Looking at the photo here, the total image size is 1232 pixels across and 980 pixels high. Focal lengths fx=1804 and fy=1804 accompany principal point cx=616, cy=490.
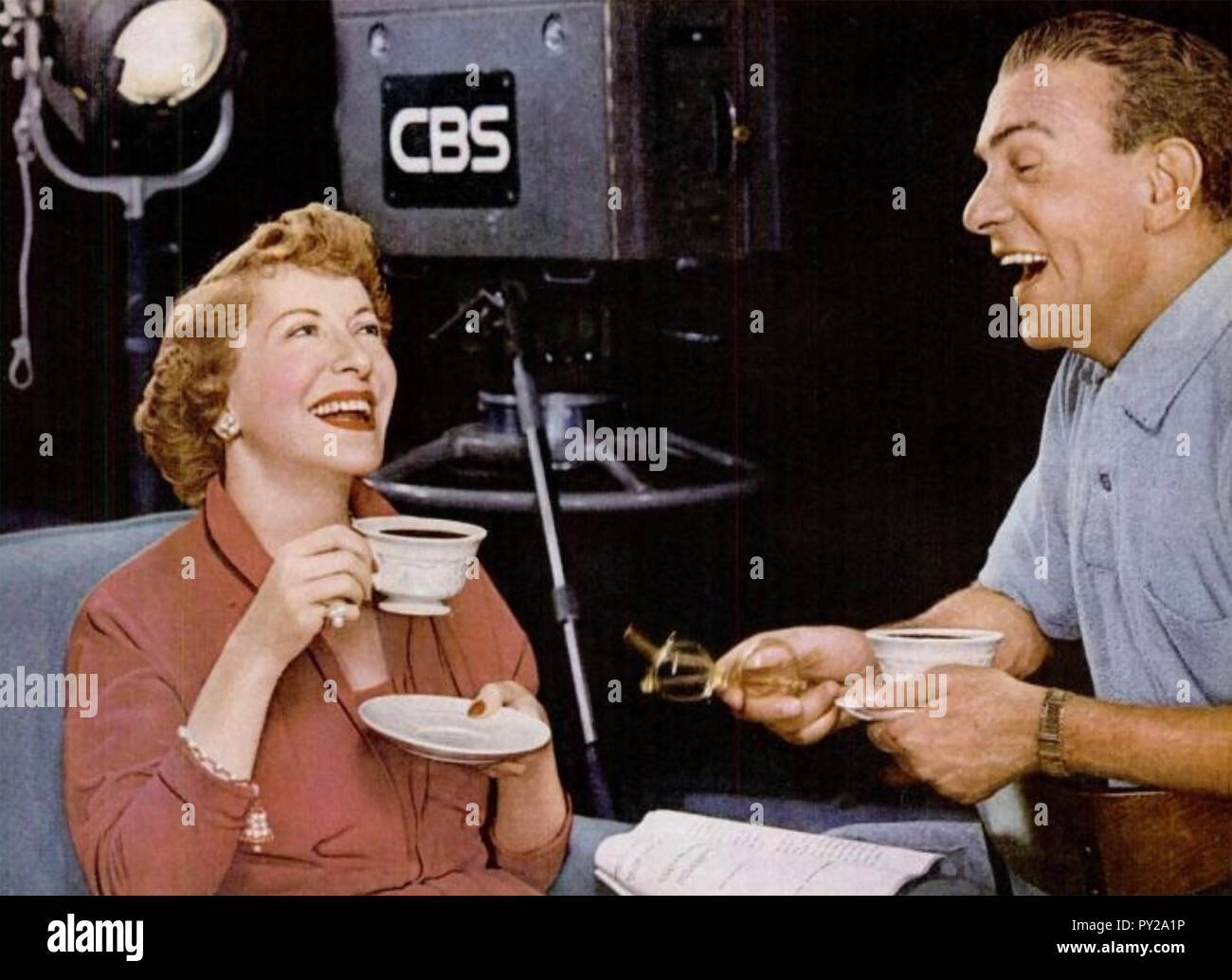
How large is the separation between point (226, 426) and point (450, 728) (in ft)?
1.54

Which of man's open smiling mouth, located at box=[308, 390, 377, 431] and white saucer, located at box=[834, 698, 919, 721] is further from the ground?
man's open smiling mouth, located at box=[308, 390, 377, 431]

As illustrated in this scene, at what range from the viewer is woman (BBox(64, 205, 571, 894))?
218cm

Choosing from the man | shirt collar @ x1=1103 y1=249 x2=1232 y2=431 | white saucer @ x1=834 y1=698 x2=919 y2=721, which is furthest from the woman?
shirt collar @ x1=1103 y1=249 x2=1232 y2=431

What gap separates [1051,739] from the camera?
217 centimetres

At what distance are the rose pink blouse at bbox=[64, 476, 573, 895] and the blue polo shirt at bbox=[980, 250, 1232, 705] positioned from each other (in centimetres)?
73

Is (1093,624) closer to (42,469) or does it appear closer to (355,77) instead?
(355,77)

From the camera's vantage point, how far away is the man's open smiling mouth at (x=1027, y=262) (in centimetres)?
222

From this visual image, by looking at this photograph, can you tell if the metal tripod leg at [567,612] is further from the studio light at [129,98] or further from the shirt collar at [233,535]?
the studio light at [129,98]

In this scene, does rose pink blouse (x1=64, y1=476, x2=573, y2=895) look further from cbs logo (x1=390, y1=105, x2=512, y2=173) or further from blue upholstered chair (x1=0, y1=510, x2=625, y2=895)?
cbs logo (x1=390, y1=105, x2=512, y2=173)

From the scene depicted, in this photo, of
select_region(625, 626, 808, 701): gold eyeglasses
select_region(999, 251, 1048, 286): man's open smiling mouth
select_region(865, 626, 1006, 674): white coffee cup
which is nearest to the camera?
select_region(865, 626, 1006, 674): white coffee cup

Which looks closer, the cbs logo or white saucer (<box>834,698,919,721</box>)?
white saucer (<box>834,698,919,721</box>)

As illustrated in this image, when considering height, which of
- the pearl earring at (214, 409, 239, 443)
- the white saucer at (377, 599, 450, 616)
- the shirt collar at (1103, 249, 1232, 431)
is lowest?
the white saucer at (377, 599, 450, 616)

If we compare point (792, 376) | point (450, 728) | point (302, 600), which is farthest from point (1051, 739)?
point (302, 600)
